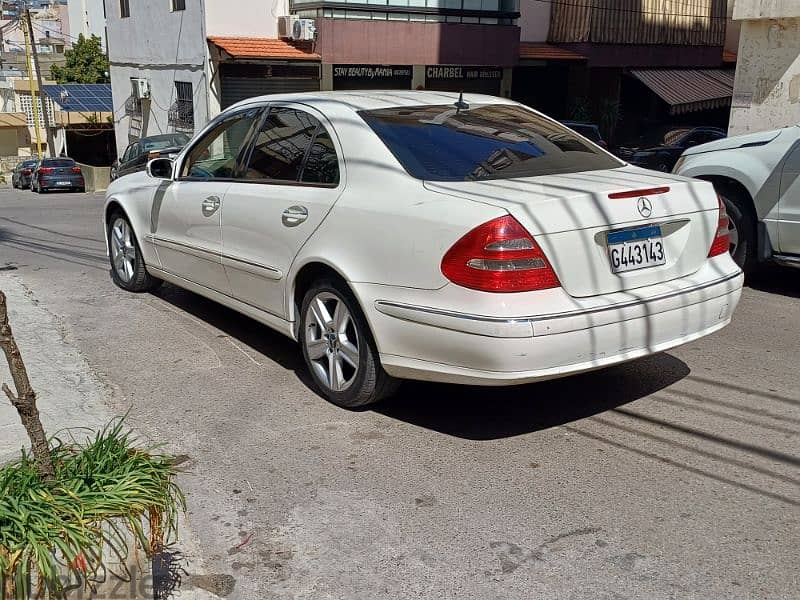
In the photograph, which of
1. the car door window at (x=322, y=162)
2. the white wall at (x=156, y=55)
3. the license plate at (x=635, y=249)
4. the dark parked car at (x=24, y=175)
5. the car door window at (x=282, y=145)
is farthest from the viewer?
the dark parked car at (x=24, y=175)

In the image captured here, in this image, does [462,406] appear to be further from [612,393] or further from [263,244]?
[263,244]

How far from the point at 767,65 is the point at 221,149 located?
811 cm

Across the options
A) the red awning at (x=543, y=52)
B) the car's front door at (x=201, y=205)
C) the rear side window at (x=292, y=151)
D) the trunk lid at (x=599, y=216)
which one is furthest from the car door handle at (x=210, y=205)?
the red awning at (x=543, y=52)

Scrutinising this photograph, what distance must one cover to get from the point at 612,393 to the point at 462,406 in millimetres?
865

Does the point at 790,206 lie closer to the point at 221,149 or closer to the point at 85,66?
the point at 221,149

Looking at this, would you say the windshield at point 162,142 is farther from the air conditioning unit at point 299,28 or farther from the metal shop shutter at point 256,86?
the air conditioning unit at point 299,28

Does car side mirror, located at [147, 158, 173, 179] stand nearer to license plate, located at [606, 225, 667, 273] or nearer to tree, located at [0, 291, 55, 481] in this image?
license plate, located at [606, 225, 667, 273]

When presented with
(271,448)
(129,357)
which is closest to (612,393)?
(271,448)

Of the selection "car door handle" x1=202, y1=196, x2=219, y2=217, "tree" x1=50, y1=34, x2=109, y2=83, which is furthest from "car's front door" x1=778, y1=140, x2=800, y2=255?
"tree" x1=50, y1=34, x2=109, y2=83

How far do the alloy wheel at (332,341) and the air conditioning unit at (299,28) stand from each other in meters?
19.1

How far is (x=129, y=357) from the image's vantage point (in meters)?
5.74

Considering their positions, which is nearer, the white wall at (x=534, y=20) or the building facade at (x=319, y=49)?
the building facade at (x=319, y=49)

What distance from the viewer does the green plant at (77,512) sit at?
251cm

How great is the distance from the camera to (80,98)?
1631 inches
